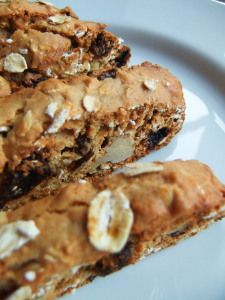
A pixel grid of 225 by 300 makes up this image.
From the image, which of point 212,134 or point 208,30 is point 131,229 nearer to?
point 212,134

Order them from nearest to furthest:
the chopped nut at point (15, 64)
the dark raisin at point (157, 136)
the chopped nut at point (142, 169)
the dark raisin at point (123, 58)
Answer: the chopped nut at point (142, 169)
the chopped nut at point (15, 64)
the dark raisin at point (157, 136)
the dark raisin at point (123, 58)

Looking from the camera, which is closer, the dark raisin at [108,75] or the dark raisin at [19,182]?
the dark raisin at [19,182]

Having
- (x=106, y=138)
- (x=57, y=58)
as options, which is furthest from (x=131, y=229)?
(x=57, y=58)

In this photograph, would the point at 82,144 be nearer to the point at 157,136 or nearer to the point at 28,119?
the point at 28,119

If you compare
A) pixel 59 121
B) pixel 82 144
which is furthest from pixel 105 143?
pixel 59 121

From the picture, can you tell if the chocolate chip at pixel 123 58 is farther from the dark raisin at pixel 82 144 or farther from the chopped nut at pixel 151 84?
the dark raisin at pixel 82 144

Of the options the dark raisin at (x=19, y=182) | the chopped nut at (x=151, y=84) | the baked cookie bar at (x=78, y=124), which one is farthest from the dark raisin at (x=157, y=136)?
the dark raisin at (x=19, y=182)
